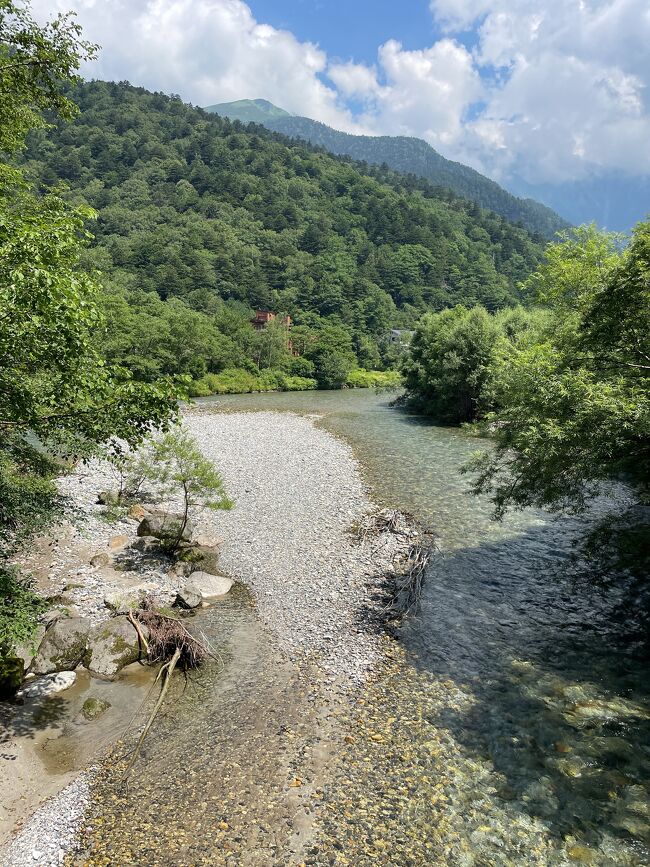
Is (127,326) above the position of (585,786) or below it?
above

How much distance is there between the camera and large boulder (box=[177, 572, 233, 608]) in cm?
1391

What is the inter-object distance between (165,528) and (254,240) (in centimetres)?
13688

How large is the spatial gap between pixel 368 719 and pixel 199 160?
185916 millimetres

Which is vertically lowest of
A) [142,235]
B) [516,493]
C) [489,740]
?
[489,740]

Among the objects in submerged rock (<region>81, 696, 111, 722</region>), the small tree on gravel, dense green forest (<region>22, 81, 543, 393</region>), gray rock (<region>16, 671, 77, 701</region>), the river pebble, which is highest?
dense green forest (<region>22, 81, 543, 393</region>)

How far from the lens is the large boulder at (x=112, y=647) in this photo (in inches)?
437

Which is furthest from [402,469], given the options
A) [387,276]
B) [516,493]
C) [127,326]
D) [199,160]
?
[199,160]

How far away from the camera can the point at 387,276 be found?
143500 mm

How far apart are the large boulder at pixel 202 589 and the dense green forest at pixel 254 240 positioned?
180 ft

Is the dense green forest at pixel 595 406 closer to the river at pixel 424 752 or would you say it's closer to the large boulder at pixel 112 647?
the river at pixel 424 752

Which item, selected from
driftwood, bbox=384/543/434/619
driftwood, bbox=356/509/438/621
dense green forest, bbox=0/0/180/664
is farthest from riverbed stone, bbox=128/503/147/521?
driftwood, bbox=384/543/434/619

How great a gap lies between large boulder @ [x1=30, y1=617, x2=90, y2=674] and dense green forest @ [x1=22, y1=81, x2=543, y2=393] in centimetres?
5761

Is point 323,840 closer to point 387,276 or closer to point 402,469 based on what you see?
point 402,469

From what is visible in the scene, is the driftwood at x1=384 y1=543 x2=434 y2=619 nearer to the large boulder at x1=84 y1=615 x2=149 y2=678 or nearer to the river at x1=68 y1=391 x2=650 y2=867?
the river at x1=68 y1=391 x2=650 y2=867
